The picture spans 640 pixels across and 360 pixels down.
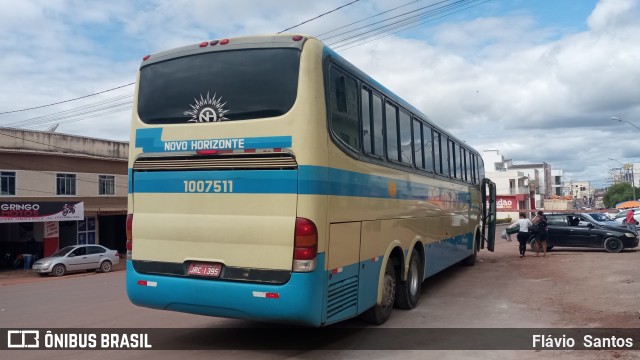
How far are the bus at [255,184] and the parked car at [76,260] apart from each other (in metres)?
19.9

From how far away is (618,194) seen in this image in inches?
4818

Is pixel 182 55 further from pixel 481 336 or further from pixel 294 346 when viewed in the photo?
pixel 481 336

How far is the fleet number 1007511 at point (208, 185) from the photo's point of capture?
20.7 feet

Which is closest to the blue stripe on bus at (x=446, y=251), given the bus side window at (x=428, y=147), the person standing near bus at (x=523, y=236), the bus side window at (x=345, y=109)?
the bus side window at (x=428, y=147)

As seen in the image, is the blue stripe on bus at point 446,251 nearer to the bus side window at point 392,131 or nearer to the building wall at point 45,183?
the bus side window at point 392,131

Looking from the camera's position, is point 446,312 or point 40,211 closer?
point 446,312

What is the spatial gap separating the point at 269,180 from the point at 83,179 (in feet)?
93.9

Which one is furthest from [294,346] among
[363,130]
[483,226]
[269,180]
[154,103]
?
[483,226]

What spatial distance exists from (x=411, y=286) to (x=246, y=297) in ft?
14.2

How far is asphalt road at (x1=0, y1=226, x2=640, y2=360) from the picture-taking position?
6.77 m

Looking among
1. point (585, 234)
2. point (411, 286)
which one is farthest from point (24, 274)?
point (585, 234)

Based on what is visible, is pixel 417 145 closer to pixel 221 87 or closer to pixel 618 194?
pixel 221 87

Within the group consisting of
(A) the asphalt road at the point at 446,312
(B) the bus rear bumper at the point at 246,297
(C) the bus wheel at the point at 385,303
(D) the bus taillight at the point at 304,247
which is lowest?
(A) the asphalt road at the point at 446,312

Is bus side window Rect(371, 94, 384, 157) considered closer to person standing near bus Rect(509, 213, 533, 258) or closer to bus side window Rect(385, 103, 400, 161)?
bus side window Rect(385, 103, 400, 161)
